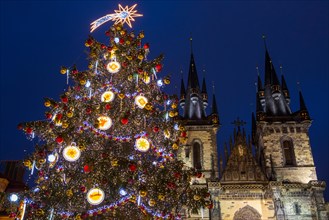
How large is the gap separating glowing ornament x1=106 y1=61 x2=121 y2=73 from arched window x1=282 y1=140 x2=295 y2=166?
2206 centimetres

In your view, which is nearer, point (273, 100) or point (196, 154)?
point (196, 154)

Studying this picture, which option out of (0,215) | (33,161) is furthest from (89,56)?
(0,215)

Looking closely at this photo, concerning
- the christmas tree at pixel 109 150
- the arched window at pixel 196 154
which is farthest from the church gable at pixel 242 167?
the christmas tree at pixel 109 150

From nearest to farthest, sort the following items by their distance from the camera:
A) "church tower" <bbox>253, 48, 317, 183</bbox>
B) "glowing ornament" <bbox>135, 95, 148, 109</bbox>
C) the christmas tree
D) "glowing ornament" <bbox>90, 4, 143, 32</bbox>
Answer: the christmas tree
"glowing ornament" <bbox>135, 95, 148, 109</bbox>
"glowing ornament" <bbox>90, 4, 143, 32</bbox>
"church tower" <bbox>253, 48, 317, 183</bbox>

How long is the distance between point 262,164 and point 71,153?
79.8ft

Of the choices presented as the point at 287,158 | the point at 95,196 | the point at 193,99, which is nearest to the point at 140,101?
the point at 95,196

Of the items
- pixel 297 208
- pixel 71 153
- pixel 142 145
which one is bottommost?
pixel 71 153

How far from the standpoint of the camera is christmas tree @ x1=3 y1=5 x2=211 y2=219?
28.8 feet

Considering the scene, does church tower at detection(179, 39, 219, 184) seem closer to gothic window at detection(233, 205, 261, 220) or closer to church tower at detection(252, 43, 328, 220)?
gothic window at detection(233, 205, 261, 220)

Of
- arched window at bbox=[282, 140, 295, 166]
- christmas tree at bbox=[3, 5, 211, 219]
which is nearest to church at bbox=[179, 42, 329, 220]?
arched window at bbox=[282, 140, 295, 166]

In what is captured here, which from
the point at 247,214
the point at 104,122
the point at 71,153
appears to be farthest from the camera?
the point at 247,214

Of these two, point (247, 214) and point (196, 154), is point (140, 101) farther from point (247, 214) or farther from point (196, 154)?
point (196, 154)

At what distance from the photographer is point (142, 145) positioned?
9367mm

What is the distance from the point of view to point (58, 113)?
955 centimetres
